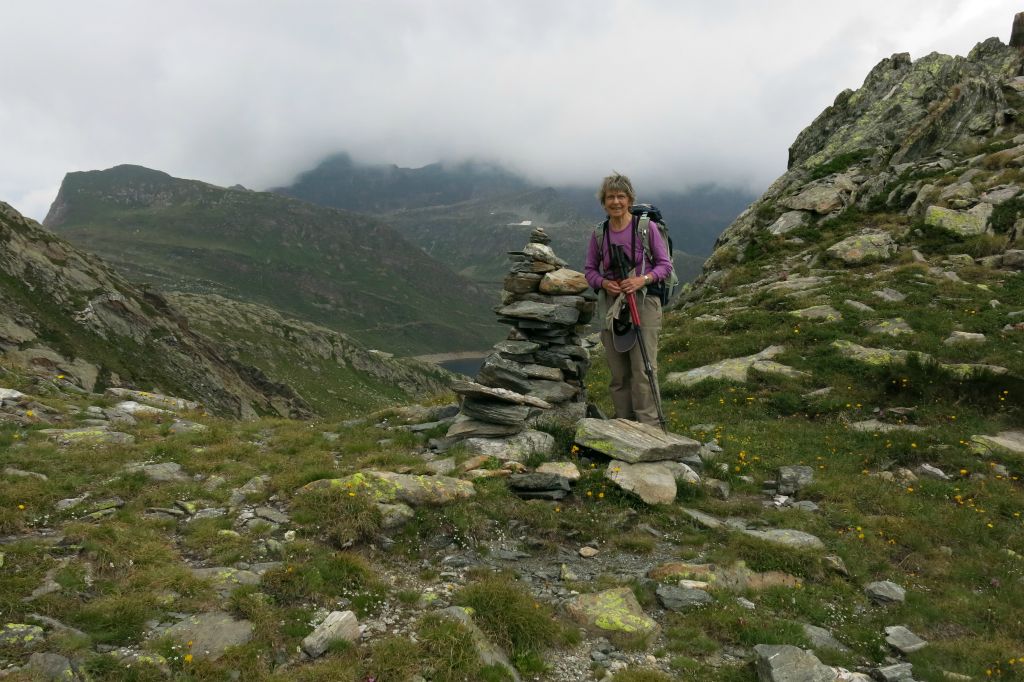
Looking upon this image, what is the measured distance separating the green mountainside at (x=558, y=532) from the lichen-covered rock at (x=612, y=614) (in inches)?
1.4

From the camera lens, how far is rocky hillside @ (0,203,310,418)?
55.6 metres

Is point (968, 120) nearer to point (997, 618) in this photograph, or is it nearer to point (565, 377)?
point (565, 377)

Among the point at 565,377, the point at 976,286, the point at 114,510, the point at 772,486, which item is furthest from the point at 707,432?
the point at 976,286

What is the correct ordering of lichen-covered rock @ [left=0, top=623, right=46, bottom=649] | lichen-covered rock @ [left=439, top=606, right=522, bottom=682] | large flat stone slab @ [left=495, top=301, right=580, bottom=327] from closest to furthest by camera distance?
lichen-covered rock @ [left=0, top=623, right=46, bottom=649]
lichen-covered rock @ [left=439, top=606, right=522, bottom=682]
large flat stone slab @ [left=495, top=301, right=580, bottom=327]

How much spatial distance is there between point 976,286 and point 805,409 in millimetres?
13641

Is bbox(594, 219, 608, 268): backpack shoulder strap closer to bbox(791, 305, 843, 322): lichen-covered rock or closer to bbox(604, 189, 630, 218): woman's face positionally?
bbox(604, 189, 630, 218): woman's face

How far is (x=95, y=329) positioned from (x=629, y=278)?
73.3m

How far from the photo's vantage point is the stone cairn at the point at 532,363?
1428 centimetres

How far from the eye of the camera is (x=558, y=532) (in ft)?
35.0

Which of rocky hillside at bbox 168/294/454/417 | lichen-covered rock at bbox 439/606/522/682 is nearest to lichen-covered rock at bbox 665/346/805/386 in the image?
lichen-covered rock at bbox 439/606/522/682

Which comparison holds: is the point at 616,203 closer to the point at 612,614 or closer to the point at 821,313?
the point at 612,614

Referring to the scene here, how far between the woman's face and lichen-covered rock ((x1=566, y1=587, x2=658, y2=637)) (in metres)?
7.74

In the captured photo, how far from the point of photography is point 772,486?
12.9m

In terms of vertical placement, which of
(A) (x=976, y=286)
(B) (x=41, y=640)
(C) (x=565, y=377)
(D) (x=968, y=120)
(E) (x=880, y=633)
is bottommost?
(E) (x=880, y=633)
